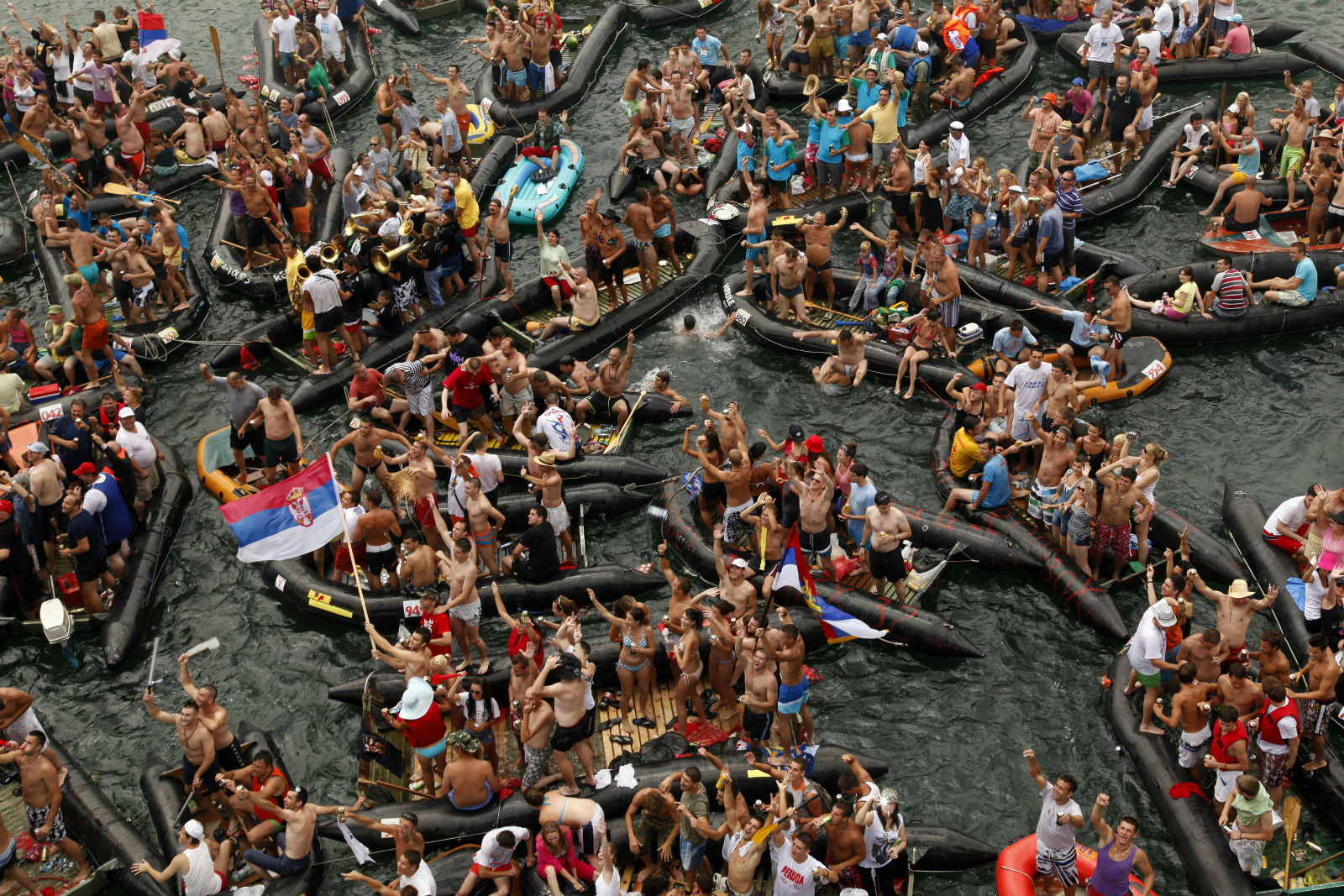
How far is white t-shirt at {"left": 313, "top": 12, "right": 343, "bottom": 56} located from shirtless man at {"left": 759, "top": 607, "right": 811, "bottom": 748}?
19.1 metres

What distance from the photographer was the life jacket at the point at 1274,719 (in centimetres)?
1325

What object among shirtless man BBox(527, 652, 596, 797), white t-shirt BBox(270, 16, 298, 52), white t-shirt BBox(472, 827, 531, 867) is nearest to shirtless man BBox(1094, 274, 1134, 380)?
shirtless man BBox(527, 652, 596, 797)

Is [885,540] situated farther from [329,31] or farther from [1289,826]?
[329,31]

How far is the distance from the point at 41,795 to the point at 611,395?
9292 mm

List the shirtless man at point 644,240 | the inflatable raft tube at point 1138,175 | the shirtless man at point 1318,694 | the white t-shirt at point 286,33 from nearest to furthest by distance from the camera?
the shirtless man at point 1318,694, the shirtless man at point 644,240, the inflatable raft tube at point 1138,175, the white t-shirt at point 286,33

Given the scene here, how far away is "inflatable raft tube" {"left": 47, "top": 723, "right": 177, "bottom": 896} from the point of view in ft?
45.8

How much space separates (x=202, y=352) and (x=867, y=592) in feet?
40.4

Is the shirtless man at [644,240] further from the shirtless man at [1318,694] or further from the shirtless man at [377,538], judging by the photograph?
the shirtless man at [1318,694]

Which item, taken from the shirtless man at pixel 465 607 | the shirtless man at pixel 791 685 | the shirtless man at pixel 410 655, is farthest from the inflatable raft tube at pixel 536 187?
the shirtless man at pixel 791 685

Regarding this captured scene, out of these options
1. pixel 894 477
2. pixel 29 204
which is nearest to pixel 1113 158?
pixel 894 477

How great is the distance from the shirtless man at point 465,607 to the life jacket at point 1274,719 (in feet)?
27.5

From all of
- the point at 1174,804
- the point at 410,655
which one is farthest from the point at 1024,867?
the point at 410,655

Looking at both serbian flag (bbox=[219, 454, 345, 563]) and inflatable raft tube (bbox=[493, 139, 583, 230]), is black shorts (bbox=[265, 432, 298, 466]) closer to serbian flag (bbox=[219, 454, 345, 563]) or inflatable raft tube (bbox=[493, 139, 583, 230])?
serbian flag (bbox=[219, 454, 345, 563])

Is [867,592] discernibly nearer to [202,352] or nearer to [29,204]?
[202,352]
